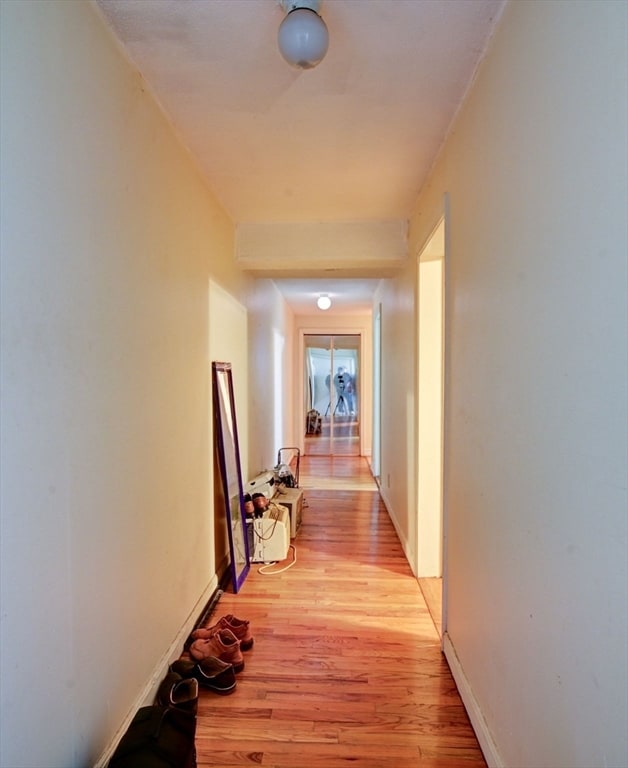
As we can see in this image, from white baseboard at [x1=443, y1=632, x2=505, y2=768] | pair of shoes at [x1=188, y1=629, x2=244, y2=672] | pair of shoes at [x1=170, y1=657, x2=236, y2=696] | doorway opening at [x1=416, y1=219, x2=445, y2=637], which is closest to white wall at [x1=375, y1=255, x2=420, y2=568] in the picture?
doorway opening at [x1=416, y1=219, x2=445, y2=637]

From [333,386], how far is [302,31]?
22.3 ft

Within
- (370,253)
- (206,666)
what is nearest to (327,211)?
(370,253)

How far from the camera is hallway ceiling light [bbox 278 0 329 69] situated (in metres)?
1.21

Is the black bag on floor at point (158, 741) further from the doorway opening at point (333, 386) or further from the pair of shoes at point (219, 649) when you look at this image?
the doorway opening at point (333, 386)

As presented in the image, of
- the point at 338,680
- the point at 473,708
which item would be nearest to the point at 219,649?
the point at 338,680

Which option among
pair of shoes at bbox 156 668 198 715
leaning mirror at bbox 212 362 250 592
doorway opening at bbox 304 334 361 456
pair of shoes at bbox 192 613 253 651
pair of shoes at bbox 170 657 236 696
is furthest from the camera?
doorway opening at bbox 304 334 361 456

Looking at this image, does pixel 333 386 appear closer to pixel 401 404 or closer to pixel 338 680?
pixel 401 404

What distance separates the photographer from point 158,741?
123 cm

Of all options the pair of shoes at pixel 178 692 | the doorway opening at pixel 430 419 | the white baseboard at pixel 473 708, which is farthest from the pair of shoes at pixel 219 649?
the doorway opening at pixel 430 419

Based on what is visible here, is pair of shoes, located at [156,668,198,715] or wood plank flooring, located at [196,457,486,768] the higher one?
pair of shoes, located at [156,668,198,715]

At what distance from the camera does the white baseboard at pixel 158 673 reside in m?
1.35

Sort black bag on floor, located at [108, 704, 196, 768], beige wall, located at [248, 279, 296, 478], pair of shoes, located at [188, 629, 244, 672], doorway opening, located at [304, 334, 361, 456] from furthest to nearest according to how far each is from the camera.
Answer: doorway opening, located at [304, 334, 361, 456] → beige wall, located at [248, 279, 296, 478] → pair of shoes, located at [188, 629, 244, 672] → black bag on floor, located at [108, 704, 196, 768]

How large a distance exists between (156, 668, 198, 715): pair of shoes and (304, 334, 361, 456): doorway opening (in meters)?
5.79

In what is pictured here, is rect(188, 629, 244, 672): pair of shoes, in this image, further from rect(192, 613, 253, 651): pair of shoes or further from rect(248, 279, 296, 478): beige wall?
rect(248, 279, 296, 478): beige wall
